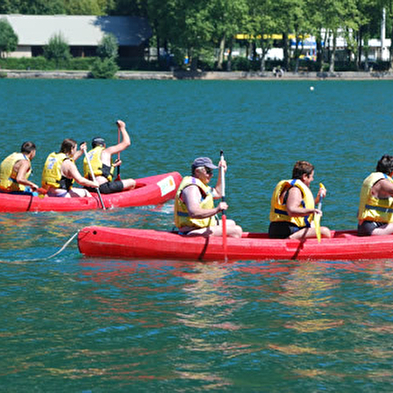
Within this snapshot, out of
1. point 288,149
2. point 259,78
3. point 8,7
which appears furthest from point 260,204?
point 8,7

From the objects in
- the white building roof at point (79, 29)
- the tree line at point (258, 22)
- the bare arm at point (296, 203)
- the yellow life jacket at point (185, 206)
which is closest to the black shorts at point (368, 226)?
the bare arm at point (296, 203)

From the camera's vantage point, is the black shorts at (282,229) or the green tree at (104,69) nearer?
the black shorts at (282,229)

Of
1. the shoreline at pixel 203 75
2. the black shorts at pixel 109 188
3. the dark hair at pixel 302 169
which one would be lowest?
the black shorts at pixel 109 188

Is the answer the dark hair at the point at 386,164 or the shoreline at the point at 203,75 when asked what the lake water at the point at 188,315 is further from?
the shoreline at the point at 203,75

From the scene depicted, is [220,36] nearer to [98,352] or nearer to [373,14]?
[373,14]

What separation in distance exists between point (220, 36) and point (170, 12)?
6.60 m

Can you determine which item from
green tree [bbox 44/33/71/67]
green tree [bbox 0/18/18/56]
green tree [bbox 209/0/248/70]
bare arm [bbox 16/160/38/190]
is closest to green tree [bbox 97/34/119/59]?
green tree [bbox 44/33/71/67]

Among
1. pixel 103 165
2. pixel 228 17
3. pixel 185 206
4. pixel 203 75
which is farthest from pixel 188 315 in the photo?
pixel 203 75

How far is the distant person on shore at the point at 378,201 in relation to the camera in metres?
14.6

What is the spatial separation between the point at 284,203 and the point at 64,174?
A: 6.26m

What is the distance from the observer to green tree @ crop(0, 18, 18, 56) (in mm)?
110963

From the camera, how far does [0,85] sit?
302 feet

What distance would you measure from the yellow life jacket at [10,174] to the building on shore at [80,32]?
100412 millimetres

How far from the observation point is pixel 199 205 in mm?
14102
